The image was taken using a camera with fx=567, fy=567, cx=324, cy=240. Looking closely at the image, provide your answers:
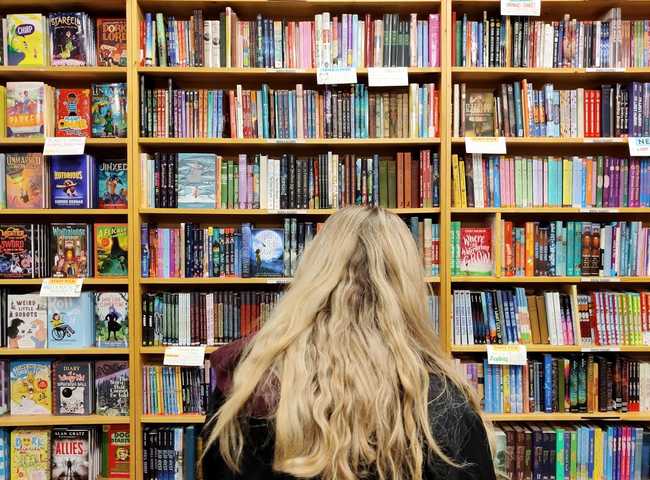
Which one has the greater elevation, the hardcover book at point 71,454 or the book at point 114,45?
the book at point 114,45

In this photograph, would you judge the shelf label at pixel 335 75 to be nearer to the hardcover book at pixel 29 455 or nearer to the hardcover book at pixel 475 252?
the hardcover book at pixel 475 252

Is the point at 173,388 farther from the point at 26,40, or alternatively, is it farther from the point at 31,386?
the point at 26,40

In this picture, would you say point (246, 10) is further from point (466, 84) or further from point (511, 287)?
point (511, 287)

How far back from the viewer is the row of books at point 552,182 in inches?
109

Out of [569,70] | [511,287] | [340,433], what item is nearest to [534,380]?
[511,287]

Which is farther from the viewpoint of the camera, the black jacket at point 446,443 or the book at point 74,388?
the book at point 74,388

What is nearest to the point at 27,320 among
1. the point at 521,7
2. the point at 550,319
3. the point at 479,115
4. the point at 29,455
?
the point at 29,455

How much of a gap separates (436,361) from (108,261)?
6.73ft

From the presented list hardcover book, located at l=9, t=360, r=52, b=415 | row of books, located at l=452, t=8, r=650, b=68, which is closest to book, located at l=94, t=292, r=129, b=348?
hardcover book, located at l=9, t=360, r=52, b=415

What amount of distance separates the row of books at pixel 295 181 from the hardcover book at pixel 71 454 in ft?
3.86

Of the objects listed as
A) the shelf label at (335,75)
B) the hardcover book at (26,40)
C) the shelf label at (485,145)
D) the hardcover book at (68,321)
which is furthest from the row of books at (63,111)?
the shelf label at (485,145)

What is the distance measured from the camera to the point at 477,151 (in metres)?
2.68

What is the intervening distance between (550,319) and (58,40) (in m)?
2.75

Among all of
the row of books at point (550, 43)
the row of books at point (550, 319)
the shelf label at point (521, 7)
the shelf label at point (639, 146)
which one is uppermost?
the shelf label at point (521, 7)
